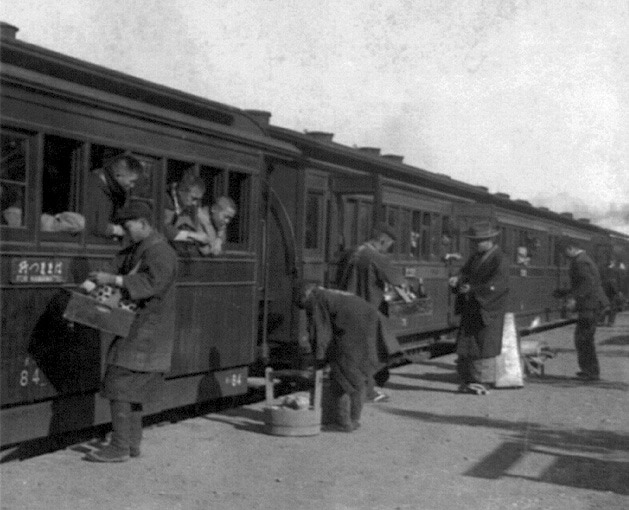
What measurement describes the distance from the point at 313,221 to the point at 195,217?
3492 millimetres

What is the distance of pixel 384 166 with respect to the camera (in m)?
15.7

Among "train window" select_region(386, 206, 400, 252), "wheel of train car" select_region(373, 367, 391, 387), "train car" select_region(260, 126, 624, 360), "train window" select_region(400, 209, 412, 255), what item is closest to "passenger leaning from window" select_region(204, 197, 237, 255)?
"train car" select_region(260, 126, 624, 360)

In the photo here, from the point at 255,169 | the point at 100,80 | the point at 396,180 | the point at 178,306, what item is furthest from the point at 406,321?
the point at 100,80

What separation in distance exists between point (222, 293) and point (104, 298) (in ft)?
7.98

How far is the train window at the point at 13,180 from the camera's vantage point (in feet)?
22.2

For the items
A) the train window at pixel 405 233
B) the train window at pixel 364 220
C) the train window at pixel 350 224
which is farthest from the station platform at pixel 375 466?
the train window at pixel 405 233

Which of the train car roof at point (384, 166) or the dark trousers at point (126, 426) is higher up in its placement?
the train car roof at point (384, 166)

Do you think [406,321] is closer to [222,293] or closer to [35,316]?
[222,293]

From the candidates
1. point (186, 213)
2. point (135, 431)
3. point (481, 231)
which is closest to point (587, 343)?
point (481, 231)

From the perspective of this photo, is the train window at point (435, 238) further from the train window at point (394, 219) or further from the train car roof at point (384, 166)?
the train window at point (394, 219)

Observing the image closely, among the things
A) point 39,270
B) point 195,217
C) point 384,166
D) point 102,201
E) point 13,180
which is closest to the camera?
point 13,180

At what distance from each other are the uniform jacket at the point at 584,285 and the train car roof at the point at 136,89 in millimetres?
4175

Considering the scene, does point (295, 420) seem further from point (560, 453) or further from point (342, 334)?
point (560, 453)

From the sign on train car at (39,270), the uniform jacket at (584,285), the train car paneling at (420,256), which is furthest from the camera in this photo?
the train car paneling at (420,256)
